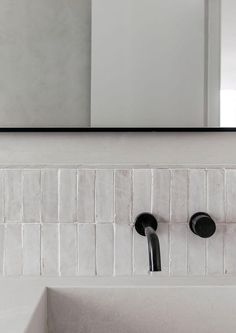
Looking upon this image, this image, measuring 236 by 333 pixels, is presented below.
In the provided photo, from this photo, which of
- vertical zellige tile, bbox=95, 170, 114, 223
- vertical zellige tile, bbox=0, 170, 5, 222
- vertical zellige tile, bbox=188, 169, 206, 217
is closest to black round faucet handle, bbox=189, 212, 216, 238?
vertical zellige tile, bbox=188, 169, 206, 217

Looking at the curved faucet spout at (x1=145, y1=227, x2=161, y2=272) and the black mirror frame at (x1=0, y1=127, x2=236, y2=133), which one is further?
the black mirror frame at (x1=0, y1=127, x2=236, y2=133)

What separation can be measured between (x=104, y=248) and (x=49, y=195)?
0.16m

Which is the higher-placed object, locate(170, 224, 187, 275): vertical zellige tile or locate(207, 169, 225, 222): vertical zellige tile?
locate(207, 169, 225, 222): vertical zellige tile

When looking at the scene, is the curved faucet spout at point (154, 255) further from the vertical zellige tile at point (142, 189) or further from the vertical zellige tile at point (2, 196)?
the vertical zellige tile at point (2, 196)

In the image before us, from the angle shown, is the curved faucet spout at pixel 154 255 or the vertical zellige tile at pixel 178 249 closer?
the curved faucet spout at pixel 154 255

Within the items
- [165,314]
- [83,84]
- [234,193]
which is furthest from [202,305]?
[83,84]

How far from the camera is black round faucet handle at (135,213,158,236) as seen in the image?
763 mm

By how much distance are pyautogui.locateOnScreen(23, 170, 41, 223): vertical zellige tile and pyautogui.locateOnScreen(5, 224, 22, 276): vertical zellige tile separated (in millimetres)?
33

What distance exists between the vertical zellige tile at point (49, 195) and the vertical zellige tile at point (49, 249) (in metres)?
0.02

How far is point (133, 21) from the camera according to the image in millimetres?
787

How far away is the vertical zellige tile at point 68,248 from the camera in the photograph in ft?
2.55

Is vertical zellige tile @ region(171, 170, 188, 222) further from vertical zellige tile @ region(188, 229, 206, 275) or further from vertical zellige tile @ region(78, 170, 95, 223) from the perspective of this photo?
vertical zellige tile @ region(78, 170, 95, 223)

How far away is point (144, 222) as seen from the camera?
30.1 inches

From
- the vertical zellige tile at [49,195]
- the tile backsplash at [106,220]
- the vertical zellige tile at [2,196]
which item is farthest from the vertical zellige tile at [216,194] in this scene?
the vertical zellige tile at [2,196]
